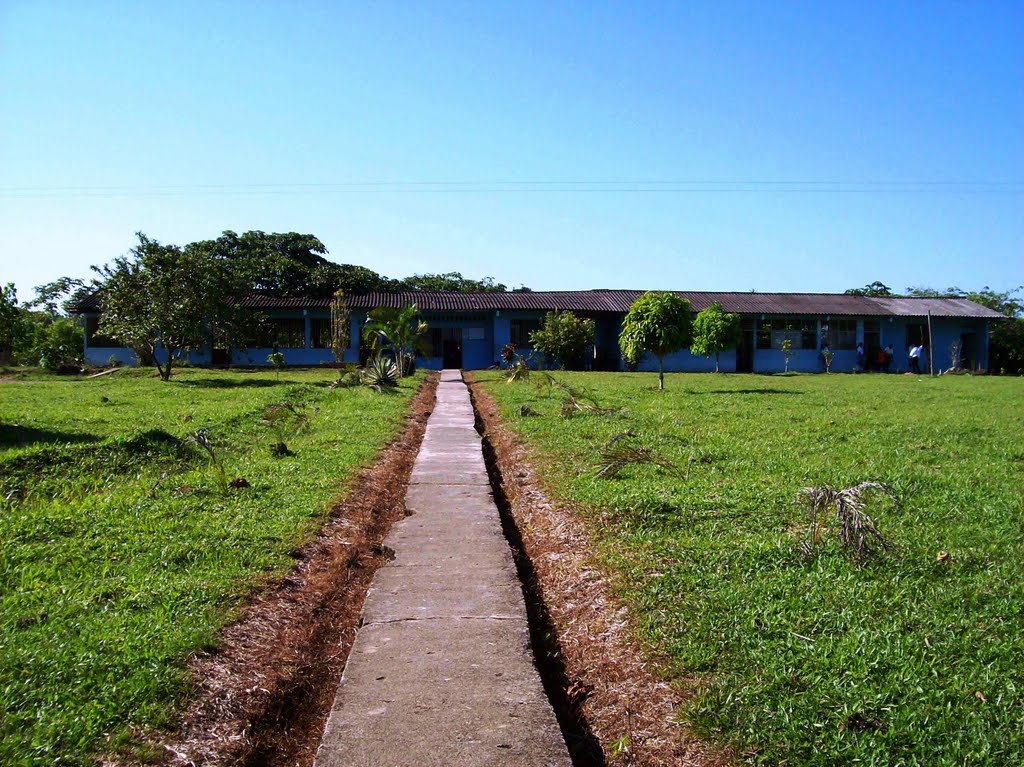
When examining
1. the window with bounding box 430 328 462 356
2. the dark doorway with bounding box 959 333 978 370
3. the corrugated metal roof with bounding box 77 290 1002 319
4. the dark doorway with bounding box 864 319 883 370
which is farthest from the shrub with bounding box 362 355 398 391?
the dark doorway with bounding box 959 333 978 370

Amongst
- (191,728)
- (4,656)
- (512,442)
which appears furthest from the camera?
(512,442)

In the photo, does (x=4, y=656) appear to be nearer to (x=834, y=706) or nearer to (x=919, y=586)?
(x=834, y=706)

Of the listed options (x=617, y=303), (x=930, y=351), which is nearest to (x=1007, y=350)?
(x=930, y=351)

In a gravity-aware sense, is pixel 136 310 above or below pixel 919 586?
above

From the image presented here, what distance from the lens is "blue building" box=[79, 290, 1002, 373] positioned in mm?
34500

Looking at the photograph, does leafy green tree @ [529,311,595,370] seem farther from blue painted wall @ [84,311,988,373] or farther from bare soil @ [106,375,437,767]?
bare soil @ [106,375,437,767]

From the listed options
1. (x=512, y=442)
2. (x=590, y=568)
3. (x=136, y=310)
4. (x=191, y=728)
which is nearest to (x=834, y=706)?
(x=590, y=568)

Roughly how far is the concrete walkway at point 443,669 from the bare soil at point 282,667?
0.22 m

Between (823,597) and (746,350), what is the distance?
34.6 m

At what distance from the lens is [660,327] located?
66.4ft

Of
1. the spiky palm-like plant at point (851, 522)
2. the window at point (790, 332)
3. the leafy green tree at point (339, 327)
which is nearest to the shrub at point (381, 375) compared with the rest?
the leafy green tree at point (339, 327)

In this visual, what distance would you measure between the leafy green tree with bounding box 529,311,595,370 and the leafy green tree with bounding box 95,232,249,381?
12834 mm

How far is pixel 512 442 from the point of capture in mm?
10750

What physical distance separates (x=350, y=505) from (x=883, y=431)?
25.5 feet
